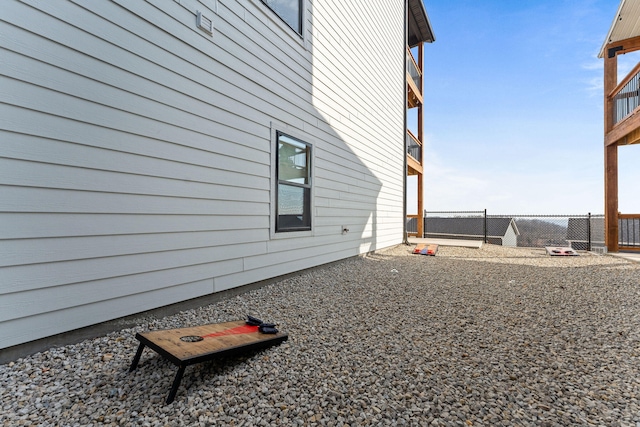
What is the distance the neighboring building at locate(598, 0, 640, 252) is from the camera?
5.90 metres

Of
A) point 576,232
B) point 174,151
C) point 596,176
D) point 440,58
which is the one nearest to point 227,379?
point 174,151

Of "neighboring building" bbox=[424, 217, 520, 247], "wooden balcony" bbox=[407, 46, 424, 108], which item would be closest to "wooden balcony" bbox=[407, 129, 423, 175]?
"wooden balcony" bbox=[407, 46, 424, 108]

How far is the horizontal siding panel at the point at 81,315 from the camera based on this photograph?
170 centimetres

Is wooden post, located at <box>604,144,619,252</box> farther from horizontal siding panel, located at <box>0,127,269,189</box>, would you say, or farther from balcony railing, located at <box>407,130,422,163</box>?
horizontal siding panel, located at <box>0,127,269,189</box>

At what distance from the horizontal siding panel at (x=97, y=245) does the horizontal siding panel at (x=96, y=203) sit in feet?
0.65

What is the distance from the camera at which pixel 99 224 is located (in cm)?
206

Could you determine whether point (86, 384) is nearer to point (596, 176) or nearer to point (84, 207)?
point (84, 207)

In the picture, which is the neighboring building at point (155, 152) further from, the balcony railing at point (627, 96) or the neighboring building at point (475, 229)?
the neighboring building at point (475, 229)

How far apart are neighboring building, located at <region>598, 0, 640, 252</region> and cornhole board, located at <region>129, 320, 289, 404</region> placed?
8.06m

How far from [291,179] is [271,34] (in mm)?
1820

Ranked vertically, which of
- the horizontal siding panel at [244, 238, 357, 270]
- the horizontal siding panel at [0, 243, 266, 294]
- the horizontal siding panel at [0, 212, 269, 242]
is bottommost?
the horizontal siding panel at [244, 238, 357, 270]

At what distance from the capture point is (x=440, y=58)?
11875mm

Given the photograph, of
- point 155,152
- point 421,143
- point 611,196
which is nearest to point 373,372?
point 155,152

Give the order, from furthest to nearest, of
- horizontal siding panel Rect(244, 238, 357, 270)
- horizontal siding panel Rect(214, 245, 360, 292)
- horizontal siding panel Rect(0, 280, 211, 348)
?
horizontal siding panel Rect(244, 238, 357, 270) < horizontal siding panel Rect(214, 245, 360, 292) < horizontal siding panel Rect(0, 280, 211, 348)
